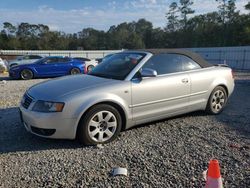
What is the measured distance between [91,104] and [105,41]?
78520mm

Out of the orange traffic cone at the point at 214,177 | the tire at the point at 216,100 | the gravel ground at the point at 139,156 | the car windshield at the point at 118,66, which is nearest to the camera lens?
the orange traffic cone at the point at 214,177

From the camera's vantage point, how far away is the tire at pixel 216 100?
6523 millimetres

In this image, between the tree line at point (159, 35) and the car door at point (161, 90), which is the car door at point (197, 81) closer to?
the car door at point (161, 90)

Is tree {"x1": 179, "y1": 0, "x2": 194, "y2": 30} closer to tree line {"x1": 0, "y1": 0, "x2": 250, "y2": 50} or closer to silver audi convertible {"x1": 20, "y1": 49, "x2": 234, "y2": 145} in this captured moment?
tree line {"x1": 0, "y1": 0, "x2": 250, "y2": 50}

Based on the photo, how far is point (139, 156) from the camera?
4375 millimetres

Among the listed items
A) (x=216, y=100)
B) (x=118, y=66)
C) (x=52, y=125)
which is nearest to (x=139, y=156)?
(x=52, y=125)

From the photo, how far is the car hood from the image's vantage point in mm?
4730

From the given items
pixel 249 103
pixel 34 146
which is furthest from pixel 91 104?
pixel 249 103

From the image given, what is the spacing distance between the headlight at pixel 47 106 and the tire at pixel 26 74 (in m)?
12.2

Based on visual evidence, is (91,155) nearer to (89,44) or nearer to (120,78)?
(120,78)

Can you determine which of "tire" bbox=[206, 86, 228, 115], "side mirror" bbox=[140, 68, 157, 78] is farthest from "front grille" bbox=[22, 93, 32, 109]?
Result: "tire" bbox=[206, 86, 228, 115]

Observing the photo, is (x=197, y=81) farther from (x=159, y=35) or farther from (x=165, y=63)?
(x=159, y=35)

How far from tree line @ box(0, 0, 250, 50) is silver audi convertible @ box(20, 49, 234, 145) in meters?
56.7

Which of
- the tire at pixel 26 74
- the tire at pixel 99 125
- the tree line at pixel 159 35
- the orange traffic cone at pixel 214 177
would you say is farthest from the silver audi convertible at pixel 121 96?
the tree line at pixel 159 35
